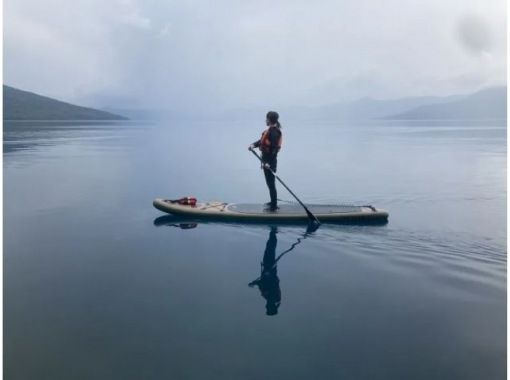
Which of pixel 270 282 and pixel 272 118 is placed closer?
pixel 270 282

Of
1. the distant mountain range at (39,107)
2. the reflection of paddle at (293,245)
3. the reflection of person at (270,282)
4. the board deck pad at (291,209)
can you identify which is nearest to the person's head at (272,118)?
the board deck pad at (291,209)

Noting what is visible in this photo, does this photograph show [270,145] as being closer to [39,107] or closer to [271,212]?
[271,212]

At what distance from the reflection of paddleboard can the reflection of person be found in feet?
4.57

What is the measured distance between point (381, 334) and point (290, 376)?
1.62 metres

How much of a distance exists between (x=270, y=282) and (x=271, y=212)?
12.1 ft

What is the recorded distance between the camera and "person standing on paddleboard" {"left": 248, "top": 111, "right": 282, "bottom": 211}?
39.3 feet

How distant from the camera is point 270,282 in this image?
8.71 metres

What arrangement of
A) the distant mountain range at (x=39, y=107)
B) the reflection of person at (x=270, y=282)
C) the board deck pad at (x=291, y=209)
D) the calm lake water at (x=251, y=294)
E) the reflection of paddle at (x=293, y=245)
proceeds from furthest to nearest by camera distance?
1. the distant mountain range at (x=39, y=107)
2. the board deck pad at (x=291, y=209)
3. the reflection of paddle at (x=293, y=245)
4. the reflection of person at (x=270, y=282)
5. the calm lake water at (x=251, y=294)

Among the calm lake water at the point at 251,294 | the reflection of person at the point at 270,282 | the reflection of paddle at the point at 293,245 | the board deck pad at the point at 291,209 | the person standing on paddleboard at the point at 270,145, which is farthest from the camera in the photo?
the board deck pad at the point at 291,209

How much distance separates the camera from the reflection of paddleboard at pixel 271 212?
12008 millimetres

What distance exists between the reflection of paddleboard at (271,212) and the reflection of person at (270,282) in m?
1.39

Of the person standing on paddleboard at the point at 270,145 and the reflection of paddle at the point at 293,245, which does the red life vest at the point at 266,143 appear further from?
the reflection of paddle at the point at 293,245

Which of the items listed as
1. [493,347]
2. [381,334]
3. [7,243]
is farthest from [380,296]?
[7,243]

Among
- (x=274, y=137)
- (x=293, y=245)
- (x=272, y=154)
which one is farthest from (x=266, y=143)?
(x=293, y=245)
